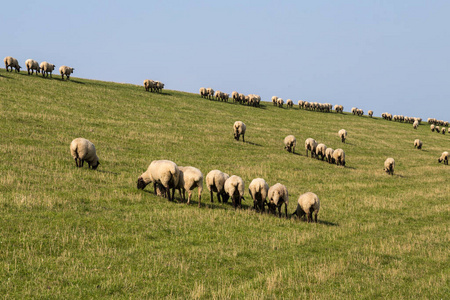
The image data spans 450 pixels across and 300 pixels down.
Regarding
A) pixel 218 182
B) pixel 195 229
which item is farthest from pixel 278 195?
pixel 195 229

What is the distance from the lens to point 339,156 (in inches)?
1237

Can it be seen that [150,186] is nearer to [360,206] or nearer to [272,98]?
[360,206]

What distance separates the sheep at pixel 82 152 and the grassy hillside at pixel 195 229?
589mm

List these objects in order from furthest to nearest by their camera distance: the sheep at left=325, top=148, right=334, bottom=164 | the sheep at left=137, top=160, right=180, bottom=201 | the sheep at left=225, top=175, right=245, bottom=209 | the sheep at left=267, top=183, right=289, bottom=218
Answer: the sheep at left=325, top=148, right=334, bottom=164 < the sheep at left=225, top=175, right=245, bottom=209 < the sheep at left=267, top=183, right=289, bottom=218 < the sheep at left=137, top=160, right=180, bottom=201

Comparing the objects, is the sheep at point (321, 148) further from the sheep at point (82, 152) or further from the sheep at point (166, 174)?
the sheep at point (82, 152)

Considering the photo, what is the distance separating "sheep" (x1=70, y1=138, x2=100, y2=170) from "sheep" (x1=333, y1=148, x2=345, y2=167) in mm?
21161

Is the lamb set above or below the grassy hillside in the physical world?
above

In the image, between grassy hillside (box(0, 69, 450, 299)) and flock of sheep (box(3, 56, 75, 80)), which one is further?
flock of sheep (box(3, 56, 75, 80))

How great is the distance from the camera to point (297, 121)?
56.7 m

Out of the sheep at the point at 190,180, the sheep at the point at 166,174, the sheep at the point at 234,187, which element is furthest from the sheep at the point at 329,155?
the sheep at the point at 166,174

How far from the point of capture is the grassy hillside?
Answer: 26.5 ft

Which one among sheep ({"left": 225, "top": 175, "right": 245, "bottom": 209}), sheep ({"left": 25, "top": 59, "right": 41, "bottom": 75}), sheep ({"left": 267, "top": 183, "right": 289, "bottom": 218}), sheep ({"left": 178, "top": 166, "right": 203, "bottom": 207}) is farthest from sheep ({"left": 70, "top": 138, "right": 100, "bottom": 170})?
sheep ({"left": 25, "top": 59, "right": 41, "bottom": 75})

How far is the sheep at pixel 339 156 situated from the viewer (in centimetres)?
3128

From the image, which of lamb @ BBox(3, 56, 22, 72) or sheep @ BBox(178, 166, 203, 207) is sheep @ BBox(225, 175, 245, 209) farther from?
lamb @ BBox(3, 56, 22, 72)
